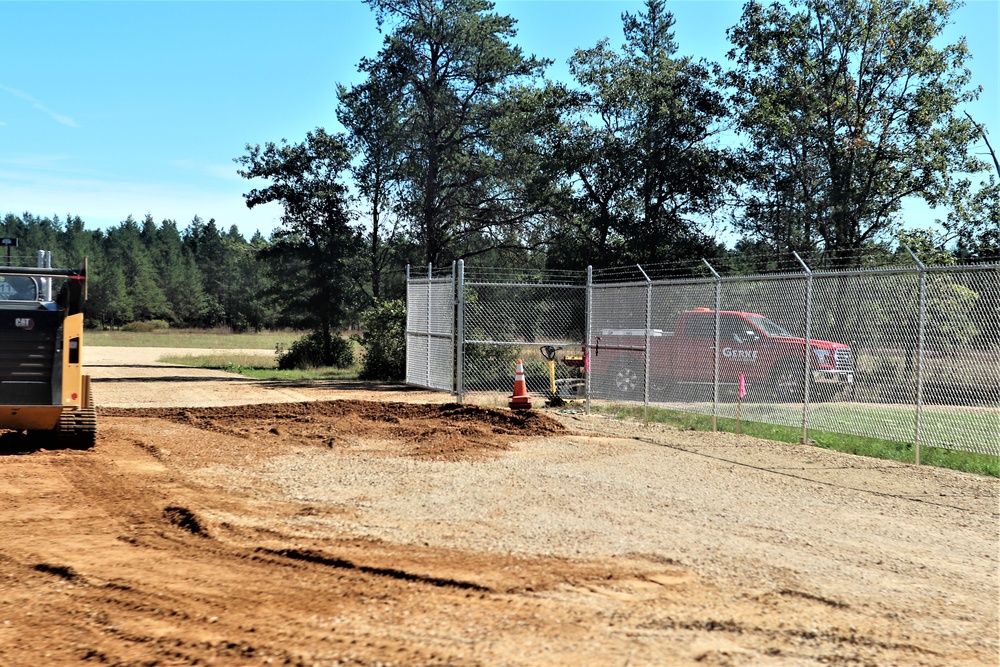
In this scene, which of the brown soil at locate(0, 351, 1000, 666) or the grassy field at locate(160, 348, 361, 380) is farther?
the grassy field at locate(160, 348, 361, 380)

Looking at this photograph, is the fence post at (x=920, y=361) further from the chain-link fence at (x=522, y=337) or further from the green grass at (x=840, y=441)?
the chain-link fence at (x=522, y=337)

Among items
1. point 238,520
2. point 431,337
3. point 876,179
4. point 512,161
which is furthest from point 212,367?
point 238,520

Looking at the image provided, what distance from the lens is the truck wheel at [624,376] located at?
17.8 meters

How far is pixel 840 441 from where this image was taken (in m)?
13.1

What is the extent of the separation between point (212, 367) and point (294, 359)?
3.15 metres

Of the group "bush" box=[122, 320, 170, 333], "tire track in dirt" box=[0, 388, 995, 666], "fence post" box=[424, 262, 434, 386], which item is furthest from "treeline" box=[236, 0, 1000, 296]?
"bush" box=[122, 320, 170, 333]

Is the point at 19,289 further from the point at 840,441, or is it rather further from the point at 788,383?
the point at 840,441

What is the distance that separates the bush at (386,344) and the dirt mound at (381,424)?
29.9ft

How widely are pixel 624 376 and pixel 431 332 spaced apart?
4.80 meters

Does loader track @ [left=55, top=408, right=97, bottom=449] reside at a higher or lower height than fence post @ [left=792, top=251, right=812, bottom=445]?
lower

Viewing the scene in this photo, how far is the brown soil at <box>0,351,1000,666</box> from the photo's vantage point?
497cm

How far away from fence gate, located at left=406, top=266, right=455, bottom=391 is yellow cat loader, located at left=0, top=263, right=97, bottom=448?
8609mm

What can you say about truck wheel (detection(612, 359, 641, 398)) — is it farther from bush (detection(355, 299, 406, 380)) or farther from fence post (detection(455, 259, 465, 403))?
bush (detection(355, 299, 406, 380))

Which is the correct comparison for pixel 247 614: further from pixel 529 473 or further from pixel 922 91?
pixel 922 91
